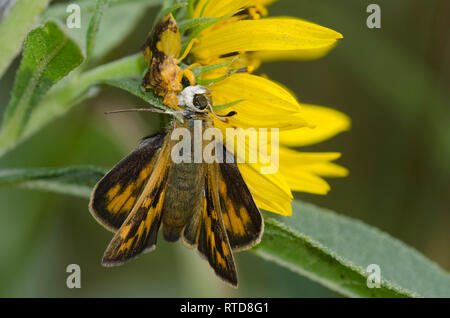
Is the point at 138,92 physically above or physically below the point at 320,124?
above

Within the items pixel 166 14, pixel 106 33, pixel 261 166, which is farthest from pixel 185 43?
pixel 106 33

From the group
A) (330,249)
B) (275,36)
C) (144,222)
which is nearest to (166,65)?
(275,36)

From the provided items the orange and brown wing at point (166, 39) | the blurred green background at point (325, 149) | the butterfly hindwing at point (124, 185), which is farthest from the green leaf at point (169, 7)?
the blurred green background at point (325, 149)

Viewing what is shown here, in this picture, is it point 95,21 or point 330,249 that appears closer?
point 95,21

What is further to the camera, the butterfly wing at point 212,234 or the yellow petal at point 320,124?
the yellow petal at point 320,124

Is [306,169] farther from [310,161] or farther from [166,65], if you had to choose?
[166,65]

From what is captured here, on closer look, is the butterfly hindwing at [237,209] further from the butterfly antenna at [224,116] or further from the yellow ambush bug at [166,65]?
the yellow ambush bug at [166,65]

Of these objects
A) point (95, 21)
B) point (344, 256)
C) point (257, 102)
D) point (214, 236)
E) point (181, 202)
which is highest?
point (95, 21)
